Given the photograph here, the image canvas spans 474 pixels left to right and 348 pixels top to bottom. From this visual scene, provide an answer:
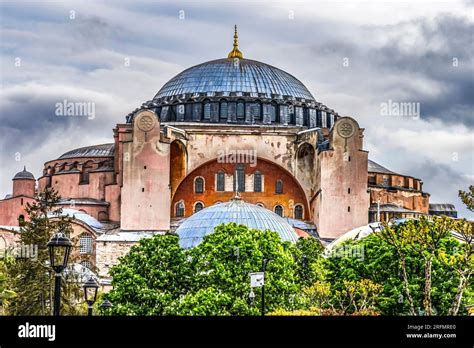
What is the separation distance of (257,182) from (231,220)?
13012mm

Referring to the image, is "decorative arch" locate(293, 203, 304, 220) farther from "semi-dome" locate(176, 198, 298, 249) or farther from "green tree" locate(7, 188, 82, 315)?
"green tree" locate(7, 188, 82, 315)

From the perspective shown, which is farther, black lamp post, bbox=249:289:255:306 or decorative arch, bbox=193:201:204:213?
decorative arch, bbox=193:201:204:213

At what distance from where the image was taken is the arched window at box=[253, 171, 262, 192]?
188 feet

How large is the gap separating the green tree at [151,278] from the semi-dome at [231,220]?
10.6 m

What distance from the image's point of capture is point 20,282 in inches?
1353

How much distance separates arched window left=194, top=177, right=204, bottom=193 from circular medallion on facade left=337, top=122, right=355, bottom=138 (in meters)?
7.67

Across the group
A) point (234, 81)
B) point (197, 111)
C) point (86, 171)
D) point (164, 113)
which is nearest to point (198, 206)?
point (197, 111)

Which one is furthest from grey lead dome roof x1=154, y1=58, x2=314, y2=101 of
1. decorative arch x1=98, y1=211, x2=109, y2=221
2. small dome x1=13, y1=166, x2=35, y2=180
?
decorative arch x1=98, y1=211, x2=109, y2=221

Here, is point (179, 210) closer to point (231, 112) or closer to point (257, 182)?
point (257, 182)

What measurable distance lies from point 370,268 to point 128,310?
8225 mm

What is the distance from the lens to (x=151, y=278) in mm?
31297

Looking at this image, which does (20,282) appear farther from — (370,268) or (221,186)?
(221,186)

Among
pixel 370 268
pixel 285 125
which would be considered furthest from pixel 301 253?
pixel 285 125

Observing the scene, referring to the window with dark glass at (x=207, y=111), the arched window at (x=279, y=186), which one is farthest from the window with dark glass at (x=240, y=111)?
the arched window at (x=279, y=186)
